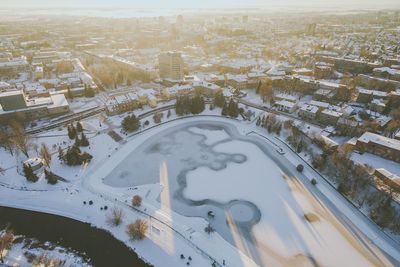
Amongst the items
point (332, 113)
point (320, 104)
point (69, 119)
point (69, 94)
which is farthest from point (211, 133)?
point (69, 94)

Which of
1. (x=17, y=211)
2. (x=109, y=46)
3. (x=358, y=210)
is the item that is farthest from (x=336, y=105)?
(x=109, y=46)

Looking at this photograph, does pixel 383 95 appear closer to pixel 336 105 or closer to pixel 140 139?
pixel 336 105

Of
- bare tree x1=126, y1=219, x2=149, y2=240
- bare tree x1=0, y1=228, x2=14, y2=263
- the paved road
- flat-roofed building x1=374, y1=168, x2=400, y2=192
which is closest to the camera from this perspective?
bare tree x1=0, y1=228, x2=14, y2=263

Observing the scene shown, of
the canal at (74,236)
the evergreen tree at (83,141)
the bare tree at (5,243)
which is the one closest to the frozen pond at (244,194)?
the canal at (74,236)

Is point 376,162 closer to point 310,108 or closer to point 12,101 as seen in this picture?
point 310,108

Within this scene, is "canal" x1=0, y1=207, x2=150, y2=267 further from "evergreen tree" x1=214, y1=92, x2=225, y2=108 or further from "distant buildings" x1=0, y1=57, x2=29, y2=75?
"distant buildings" x1=0, y1=57, x2=29, y2=75

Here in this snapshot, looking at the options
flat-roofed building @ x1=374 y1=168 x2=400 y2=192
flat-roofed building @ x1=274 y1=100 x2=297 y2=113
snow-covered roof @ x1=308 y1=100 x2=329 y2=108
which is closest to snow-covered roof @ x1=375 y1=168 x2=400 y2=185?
flat-roofed building @ x1=374 y1=168 x2=400 y2=192
